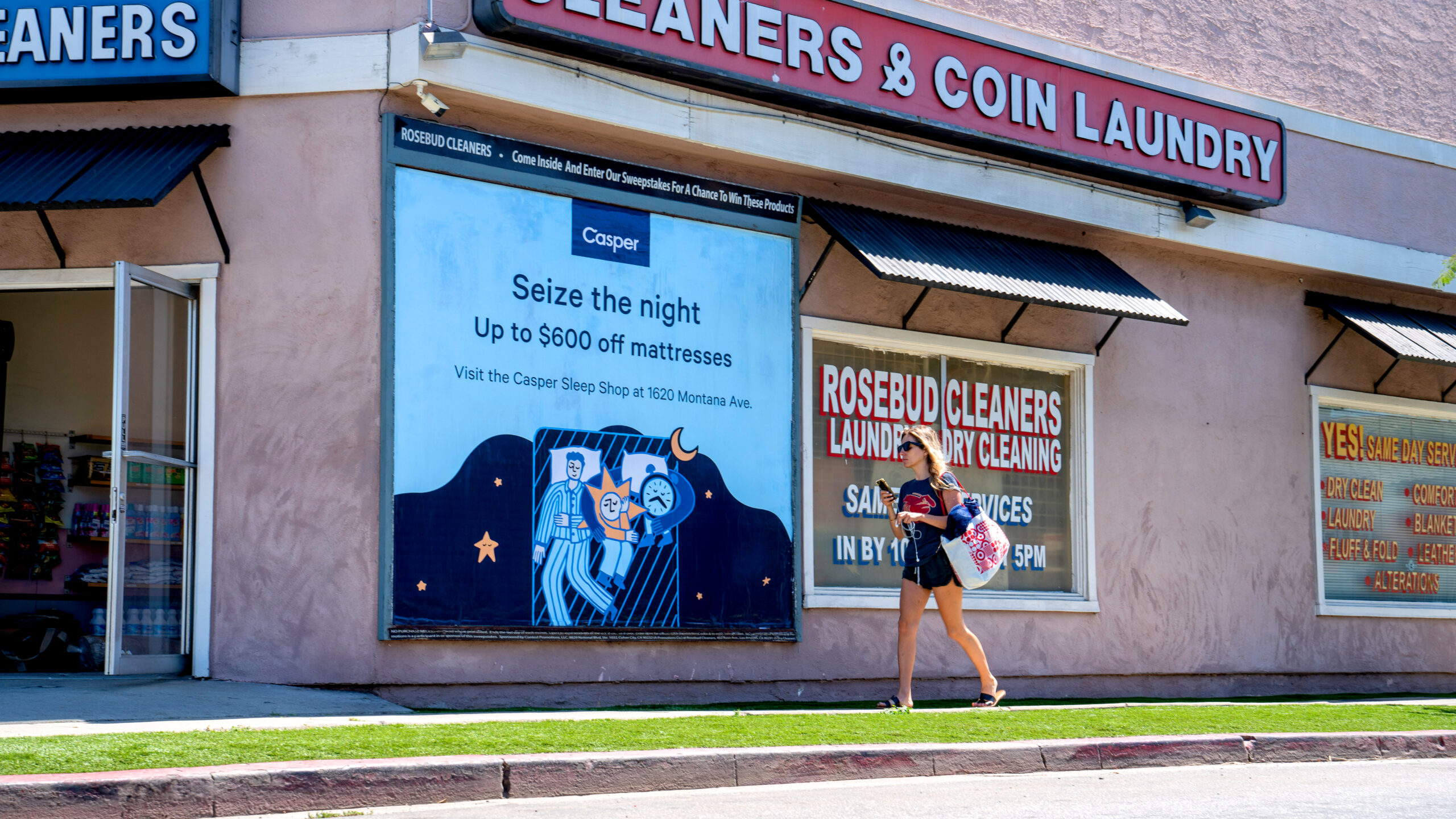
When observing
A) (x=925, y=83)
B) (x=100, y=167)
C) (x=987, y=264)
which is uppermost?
(x=925, y=83)

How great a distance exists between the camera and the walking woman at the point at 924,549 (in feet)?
31.5

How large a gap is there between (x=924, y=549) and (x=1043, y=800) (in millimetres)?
2999

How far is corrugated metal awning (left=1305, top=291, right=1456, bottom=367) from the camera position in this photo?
44.5 feet

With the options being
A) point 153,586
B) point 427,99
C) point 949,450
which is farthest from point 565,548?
point 949,450

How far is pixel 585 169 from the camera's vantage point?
33.4 ft

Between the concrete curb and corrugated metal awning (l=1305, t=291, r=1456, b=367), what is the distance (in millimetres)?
5731

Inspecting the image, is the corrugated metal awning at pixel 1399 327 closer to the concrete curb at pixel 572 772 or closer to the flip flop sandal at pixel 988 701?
the concrete curb at pixel 572 772

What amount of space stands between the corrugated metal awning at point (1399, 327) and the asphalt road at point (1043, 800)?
6.54m

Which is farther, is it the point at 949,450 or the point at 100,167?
the point at 949,450

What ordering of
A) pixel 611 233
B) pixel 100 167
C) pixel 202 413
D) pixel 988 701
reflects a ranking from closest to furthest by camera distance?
pixel 100 167, pixel 202 413, pixel 988 701, pixel 611 233

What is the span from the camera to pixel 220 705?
320 inches

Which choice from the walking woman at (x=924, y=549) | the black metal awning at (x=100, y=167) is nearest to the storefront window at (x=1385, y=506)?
the walking woman at (x=924, y=549)

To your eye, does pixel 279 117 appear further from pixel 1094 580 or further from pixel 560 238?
pixel 1094 580

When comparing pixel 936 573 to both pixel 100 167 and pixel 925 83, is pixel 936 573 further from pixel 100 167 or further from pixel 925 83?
pixel 100 167
